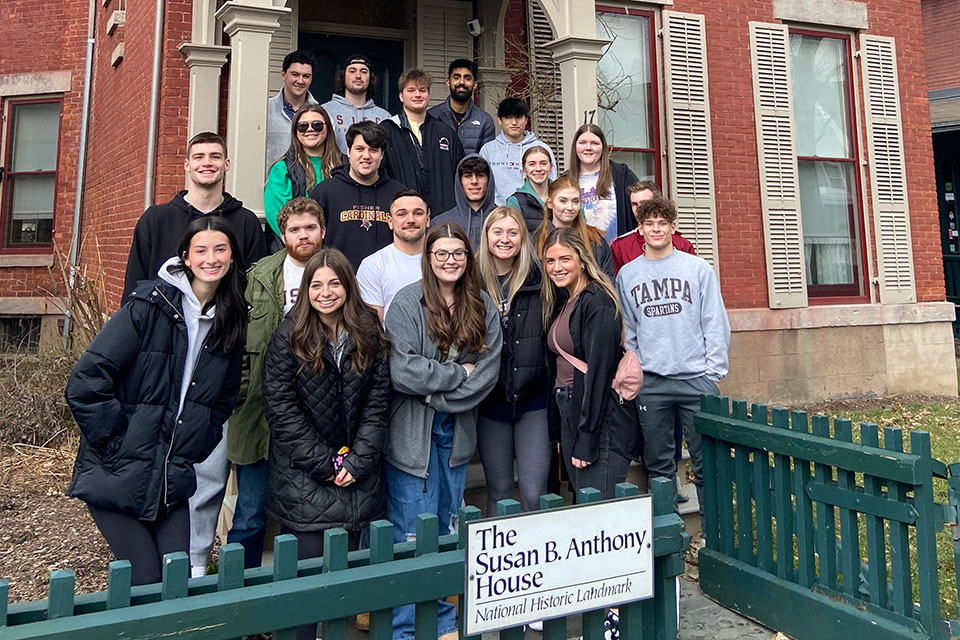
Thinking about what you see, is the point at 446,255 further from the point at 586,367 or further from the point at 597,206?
the point at 597,206

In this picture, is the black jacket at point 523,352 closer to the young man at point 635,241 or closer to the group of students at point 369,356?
the group of students at point 369,356

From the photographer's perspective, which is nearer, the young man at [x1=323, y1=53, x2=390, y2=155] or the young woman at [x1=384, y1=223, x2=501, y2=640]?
the young woman at [x1=384, y1=223, x2=501, y2=640]

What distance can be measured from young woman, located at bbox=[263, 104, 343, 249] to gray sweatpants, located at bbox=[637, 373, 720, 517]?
2.25 m

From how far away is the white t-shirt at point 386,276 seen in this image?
3.87 meters

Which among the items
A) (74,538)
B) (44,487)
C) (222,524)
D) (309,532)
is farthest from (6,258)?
(309,532)

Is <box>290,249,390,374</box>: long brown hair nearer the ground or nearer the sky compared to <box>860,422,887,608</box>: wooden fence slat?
nearer the sky

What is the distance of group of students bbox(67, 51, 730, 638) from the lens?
296 centimetres

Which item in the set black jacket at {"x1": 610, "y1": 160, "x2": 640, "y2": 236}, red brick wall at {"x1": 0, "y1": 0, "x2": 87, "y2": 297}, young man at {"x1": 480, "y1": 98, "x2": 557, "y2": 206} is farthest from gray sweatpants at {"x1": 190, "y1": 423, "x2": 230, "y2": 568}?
red brick wall at {"x1": 0, "y1": 0, "x2": 87, "y2": 297}

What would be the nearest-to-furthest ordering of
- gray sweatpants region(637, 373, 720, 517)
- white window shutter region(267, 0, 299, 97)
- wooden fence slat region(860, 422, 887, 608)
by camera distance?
wooden fence slat region(860, 422, 887, 608)
gray sweatpants region(637, 373, 720, 517)
white window shutter region(267, 0, 299, 97)

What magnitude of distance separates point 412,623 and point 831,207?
338 inches

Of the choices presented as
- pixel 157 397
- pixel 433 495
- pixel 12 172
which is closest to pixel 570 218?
pixel 433 495

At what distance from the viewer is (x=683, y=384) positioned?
4.24 m

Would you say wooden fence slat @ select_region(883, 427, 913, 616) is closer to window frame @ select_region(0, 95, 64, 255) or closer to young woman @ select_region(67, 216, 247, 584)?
young woman @ select_region(67, 216, 247, 584)

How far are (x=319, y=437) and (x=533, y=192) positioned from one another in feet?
7.41
